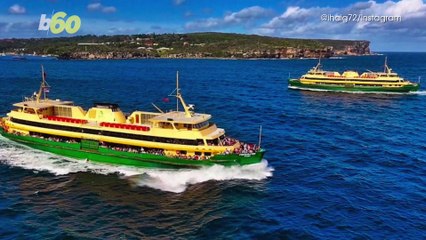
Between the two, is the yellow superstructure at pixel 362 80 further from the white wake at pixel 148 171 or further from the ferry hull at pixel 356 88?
the white wake at pixel 148 171

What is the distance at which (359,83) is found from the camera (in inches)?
4783

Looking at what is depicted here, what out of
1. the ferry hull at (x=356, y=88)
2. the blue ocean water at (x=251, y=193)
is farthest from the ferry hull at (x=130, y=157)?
the ferry hull at (x=356, y=88)

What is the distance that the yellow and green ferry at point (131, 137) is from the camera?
4755 cm

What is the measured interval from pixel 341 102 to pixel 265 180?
6473cm

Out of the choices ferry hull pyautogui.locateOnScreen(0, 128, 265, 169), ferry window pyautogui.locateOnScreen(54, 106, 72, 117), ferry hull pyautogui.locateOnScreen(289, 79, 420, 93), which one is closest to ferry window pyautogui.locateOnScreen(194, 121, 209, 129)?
ferry hull pyautogui.locateOnScreen(0, 128, 265, 169)

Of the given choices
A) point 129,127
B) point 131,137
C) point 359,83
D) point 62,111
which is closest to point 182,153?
point 131,137

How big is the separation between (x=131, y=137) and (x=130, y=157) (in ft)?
8.12

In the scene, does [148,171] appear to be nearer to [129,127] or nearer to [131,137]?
[131,137]

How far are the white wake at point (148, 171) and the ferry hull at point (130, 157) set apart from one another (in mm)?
586

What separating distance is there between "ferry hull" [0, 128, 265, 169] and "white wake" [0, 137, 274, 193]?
586 millimetres

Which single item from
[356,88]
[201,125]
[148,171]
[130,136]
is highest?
[201,125]

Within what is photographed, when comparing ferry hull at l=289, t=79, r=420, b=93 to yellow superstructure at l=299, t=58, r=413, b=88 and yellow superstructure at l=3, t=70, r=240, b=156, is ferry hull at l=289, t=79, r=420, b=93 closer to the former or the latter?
yellow superstructure at l=299, t=58, r=413, b=88

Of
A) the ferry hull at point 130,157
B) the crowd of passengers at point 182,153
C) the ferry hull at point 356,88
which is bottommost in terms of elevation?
the ferry hull at point 130,157

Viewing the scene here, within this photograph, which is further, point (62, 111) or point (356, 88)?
point (356, 88)
